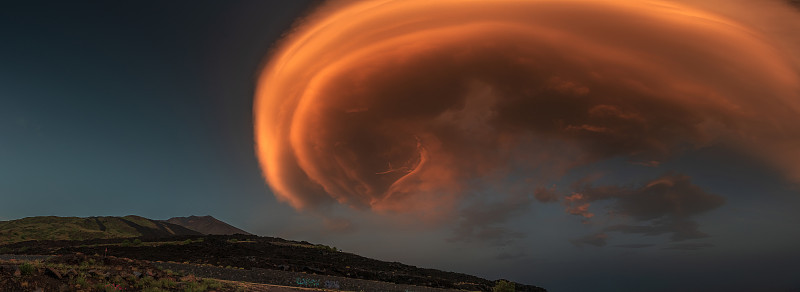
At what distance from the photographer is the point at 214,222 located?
5861 inches

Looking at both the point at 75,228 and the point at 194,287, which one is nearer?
the point at 194,287

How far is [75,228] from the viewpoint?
65875 mm

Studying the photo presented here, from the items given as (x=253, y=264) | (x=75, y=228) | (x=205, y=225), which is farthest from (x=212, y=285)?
(x=205, y=225)

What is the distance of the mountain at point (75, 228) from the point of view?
189 ft

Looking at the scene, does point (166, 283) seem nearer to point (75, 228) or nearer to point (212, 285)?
point (212, 285)

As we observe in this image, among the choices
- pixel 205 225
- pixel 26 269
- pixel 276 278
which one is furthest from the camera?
pixel 205 225

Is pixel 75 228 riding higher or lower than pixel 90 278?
lower

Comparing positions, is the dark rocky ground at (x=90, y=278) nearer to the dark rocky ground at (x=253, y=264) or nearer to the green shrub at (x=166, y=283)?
the green shrub at (x=166, y=283)

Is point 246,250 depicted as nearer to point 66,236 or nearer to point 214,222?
point 66,236

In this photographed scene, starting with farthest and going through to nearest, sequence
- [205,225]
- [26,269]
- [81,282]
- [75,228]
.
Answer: [205,225]
[75,228]
[81,282]
[26,269]

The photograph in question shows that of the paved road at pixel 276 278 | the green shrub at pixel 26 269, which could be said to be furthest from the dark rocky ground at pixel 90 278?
the paved road at pixel 276 278

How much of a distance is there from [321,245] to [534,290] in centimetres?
2743

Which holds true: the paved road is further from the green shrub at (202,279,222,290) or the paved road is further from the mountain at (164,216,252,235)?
the mountain at (164,216,252,235)

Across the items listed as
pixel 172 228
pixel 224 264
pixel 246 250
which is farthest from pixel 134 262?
pixel 172 228
